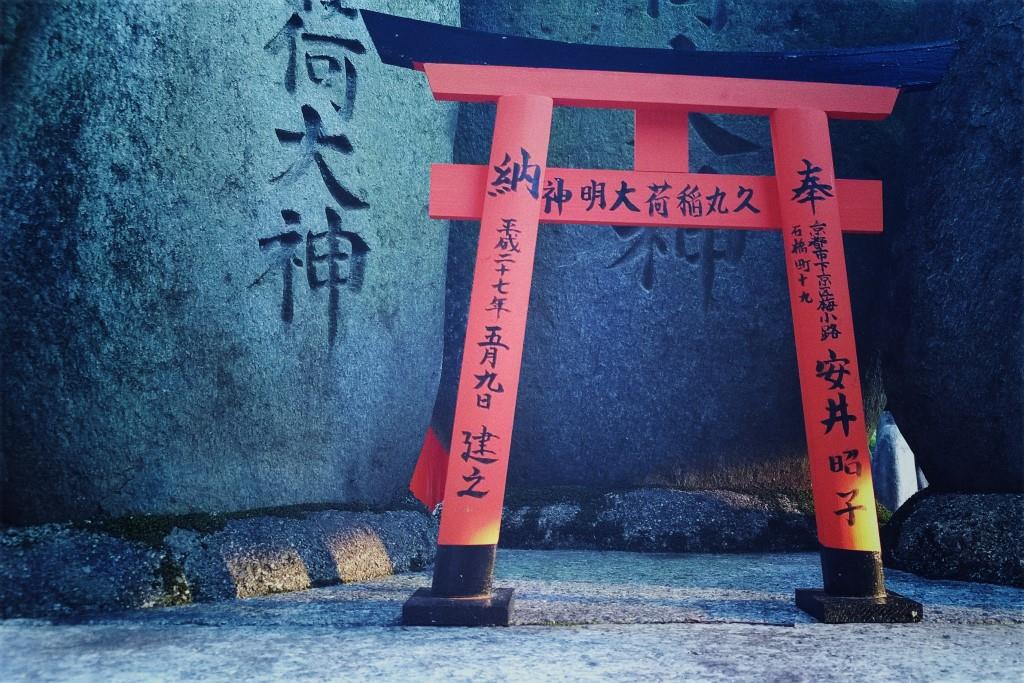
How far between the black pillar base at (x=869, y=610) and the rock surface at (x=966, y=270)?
5.21 ft

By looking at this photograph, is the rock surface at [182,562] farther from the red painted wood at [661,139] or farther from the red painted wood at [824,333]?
the red painted wood at [661,139]

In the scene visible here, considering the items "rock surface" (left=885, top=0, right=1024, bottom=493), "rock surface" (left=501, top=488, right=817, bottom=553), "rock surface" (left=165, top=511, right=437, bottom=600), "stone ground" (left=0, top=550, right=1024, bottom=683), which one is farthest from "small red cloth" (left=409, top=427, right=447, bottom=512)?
"rock surface" (left=885, top=0, right=1024, bottom=493)

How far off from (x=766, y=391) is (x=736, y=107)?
231cm

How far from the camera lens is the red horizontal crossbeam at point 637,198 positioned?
3641 millimetres

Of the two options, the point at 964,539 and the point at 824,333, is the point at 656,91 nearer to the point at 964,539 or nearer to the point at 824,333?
the point at 824,333

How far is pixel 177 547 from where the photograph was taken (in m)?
3.50

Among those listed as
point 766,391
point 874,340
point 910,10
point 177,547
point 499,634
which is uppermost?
point 910,10

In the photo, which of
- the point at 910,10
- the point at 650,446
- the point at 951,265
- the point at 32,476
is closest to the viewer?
the point at 32,476

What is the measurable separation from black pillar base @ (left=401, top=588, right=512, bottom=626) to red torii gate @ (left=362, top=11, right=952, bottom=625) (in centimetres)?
3

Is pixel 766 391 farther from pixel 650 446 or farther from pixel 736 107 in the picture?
pixel 736 107

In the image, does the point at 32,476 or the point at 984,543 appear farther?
the point at 984,543

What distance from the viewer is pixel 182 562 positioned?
348 centimetres

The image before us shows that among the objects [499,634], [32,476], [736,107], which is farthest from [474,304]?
[32,476]

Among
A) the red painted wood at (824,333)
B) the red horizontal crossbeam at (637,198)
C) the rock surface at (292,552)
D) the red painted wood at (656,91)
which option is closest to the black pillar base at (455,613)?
the rock surface at (292,552)
